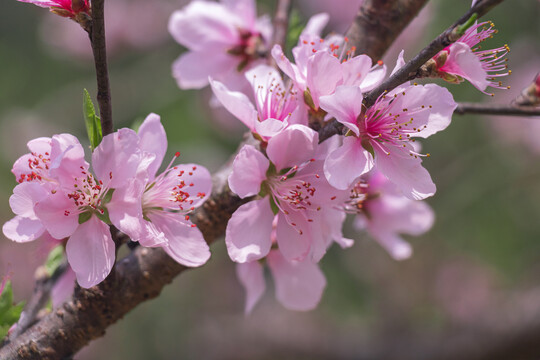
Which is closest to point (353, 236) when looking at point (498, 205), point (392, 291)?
point (392, 291)

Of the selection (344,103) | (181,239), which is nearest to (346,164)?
(344,103)

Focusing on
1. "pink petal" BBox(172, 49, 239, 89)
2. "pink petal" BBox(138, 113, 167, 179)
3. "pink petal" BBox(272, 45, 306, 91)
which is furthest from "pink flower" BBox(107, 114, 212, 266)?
"pink petal" BBox(172, 49, 239, 89)

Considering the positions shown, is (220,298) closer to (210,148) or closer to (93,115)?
(210,148)

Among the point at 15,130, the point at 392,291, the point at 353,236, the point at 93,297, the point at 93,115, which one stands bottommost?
the point at 392,291

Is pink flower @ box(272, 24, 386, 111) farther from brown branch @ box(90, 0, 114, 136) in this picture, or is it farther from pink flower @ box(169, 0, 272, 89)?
pink flower @ box(169, 0, 272, 89)

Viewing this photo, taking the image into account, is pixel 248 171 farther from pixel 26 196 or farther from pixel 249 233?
pixel 26 196

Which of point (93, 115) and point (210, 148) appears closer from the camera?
point (93, 115)

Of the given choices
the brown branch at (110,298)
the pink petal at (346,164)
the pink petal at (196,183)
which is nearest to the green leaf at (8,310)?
the brown branch at (110,298)

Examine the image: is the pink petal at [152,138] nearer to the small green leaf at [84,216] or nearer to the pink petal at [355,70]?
the small green leaf at [84,216]
